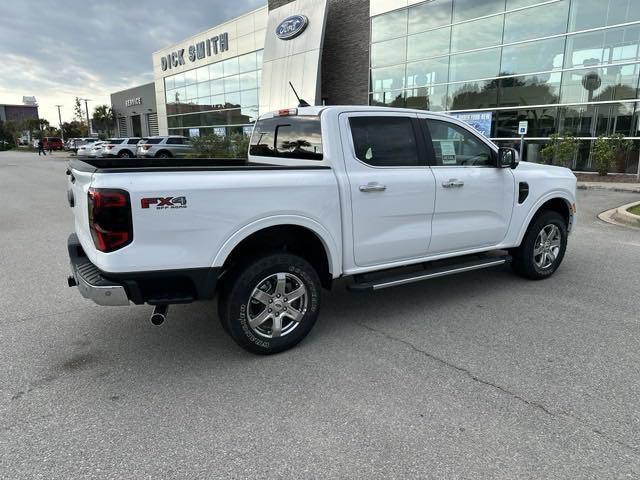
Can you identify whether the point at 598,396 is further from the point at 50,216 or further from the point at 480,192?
the point at 50,216

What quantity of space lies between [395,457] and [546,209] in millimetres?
4110

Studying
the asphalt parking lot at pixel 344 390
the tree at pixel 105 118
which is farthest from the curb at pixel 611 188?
the tree at pixel 105 118

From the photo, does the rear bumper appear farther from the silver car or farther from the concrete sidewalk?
the silver car

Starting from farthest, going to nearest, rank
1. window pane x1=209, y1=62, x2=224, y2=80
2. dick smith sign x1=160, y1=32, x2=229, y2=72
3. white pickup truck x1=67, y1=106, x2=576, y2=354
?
window pane x1=209, y1=62, x2=224, y2=80, dick smith sign x1=160, y1=32, x2=229, y2=72, white pickup truck x1=67, y1=106, x2=576, y2=354

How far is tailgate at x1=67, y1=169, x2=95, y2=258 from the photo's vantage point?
10.6 ft

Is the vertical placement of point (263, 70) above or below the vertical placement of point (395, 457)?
above

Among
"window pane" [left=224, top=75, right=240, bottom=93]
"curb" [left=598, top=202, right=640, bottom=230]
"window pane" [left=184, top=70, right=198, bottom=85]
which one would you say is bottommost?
"curb" [left=598, top=202, right=640, bottom=230]

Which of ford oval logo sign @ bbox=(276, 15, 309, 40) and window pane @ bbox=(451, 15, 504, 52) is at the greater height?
ford oval logo sign @ bbox=(276, 15, 309, 40)

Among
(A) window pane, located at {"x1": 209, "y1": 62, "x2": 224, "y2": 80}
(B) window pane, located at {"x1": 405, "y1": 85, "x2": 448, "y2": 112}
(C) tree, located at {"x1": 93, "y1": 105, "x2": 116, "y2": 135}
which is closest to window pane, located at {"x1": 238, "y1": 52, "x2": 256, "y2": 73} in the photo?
(A) window pane, located at {"x1": 209, "y1": 62, "x2": 224, "y2": 80}

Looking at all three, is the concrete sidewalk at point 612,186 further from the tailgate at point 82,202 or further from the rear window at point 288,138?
the tailgate at point 82,202

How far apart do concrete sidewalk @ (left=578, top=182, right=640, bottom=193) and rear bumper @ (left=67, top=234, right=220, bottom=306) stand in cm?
1493

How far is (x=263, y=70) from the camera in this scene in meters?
30.0

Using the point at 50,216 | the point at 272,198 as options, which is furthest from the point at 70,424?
the point at 50,216

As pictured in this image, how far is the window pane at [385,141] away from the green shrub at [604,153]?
15.1 m
